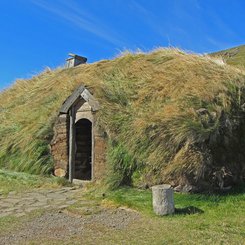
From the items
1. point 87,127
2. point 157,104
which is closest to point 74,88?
point 87,127

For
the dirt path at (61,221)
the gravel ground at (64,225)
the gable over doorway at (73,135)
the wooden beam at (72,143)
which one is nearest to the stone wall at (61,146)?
the gable over doorway at (73,135)

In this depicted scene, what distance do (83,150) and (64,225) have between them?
5.43m

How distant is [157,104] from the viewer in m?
8.74

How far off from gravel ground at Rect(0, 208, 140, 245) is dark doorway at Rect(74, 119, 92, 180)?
4.15 m

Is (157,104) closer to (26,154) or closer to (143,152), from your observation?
(143,152)

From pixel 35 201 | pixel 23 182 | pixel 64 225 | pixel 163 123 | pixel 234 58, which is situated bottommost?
pixel 64 225

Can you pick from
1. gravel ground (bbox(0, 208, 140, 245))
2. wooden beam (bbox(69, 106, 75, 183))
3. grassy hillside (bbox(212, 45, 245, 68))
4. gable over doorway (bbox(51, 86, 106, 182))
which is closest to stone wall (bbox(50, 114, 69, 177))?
gable over doorway (bbox(51, 86, 106, 182))

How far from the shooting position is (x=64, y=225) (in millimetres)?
5910

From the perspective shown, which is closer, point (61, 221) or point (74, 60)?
point (61, 221)

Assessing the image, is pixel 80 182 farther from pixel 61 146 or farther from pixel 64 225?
pixel 64 225

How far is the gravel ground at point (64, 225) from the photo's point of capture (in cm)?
528

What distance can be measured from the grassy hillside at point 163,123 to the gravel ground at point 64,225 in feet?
5.36

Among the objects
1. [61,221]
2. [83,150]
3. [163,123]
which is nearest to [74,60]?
[83,150]

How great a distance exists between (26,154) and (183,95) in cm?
511
